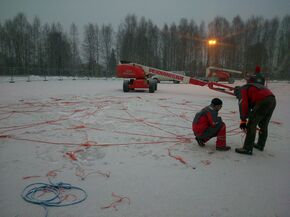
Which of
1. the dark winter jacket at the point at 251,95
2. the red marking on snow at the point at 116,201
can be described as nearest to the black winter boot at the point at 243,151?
the dark winter jacket at the point at 251,95

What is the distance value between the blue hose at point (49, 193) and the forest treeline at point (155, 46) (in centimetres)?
4303

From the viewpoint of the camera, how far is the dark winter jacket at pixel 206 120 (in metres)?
4.67

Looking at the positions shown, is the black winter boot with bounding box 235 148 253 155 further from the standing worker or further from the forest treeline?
the forest treeline

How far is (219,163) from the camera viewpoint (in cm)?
417

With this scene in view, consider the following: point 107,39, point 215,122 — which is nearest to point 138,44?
point 107,39

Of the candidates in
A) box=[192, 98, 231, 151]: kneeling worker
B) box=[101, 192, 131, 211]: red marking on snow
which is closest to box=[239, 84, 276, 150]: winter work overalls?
box=[192, 98, 231, 151]: kneeling worker

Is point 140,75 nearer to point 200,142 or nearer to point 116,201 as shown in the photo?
point 200,142

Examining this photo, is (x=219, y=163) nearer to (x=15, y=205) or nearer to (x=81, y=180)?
(x=81, y=180)

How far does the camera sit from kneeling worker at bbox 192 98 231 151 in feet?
15.4

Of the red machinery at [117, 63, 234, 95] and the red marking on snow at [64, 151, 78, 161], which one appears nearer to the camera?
the red marking on snow at [64, 151, 78, 161]

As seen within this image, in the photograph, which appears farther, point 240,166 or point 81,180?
point 240,166

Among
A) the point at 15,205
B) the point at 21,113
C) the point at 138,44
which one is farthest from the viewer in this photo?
the point at 138,44

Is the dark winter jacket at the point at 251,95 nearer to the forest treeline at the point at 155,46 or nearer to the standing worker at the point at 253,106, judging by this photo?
the standing worker at the point at 253,106

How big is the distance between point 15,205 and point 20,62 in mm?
48795
